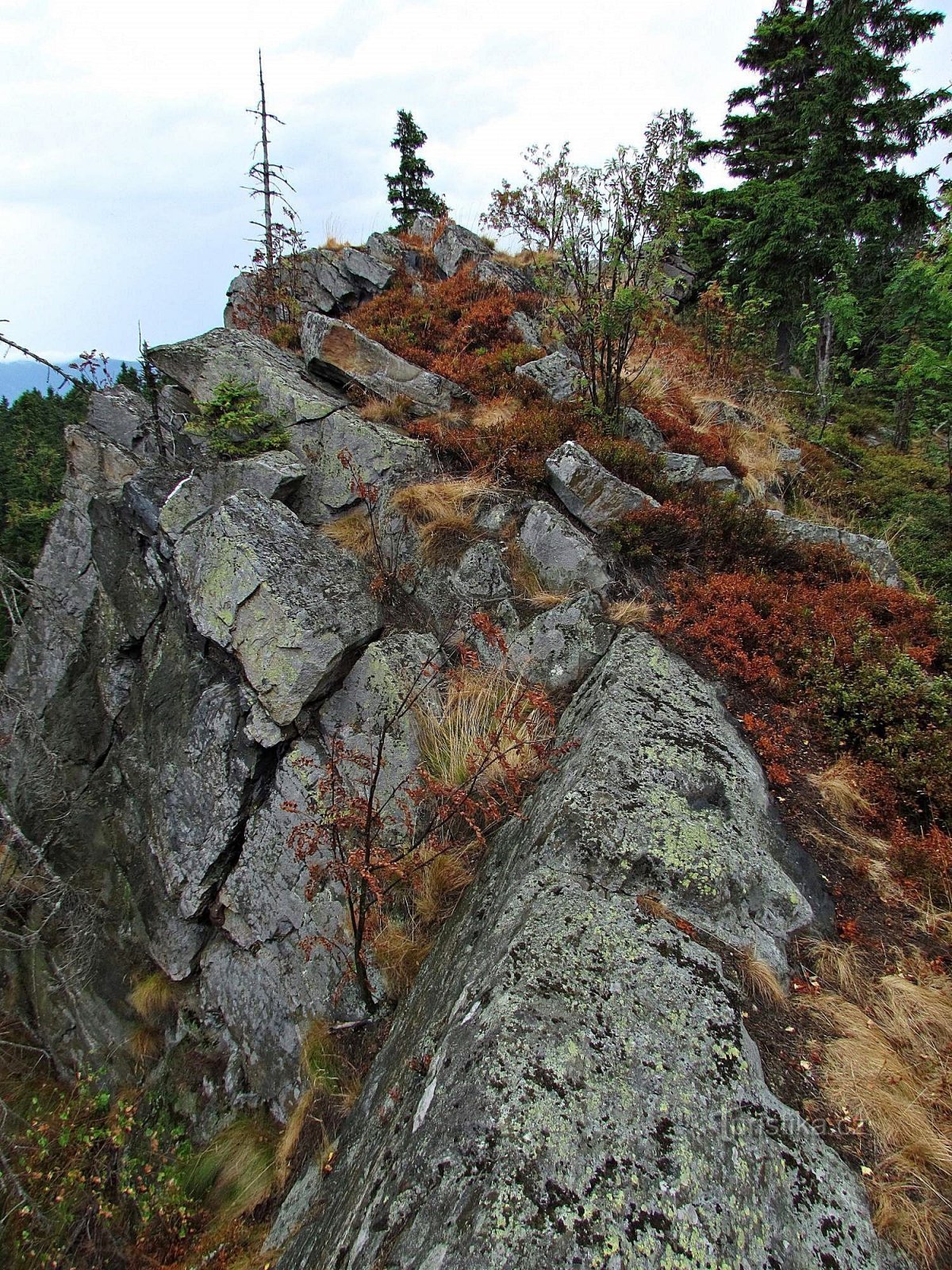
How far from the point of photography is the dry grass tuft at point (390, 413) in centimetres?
821

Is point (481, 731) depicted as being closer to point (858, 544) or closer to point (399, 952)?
point (399, 952)

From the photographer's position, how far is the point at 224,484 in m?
7.28

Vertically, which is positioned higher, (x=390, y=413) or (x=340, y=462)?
(x=390, y=413)

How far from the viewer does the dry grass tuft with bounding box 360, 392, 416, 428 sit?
26.9 ft

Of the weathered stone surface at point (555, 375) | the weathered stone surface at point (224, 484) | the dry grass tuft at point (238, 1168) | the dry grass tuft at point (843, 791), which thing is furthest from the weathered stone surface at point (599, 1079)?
the weathered stone surface at point (555, 375)

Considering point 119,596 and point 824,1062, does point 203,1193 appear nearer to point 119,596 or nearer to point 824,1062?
point 824,1062

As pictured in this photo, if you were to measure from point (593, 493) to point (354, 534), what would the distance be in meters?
2.94

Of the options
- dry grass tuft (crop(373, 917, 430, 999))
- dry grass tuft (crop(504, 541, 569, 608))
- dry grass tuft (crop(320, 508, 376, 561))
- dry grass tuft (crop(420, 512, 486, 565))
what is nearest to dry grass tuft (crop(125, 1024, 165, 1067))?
dry grass tuft (crop(373, 917, 430, 999))

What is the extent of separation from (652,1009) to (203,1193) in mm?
4707

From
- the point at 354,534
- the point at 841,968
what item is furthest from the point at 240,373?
the point at 841,968

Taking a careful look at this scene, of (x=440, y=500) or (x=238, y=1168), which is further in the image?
(x=440, y=500)

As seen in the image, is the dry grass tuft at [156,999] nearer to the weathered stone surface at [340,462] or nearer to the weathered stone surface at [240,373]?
the weathered stone surface at [340,462]

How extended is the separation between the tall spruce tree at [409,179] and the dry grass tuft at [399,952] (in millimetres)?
30088

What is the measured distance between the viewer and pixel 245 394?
7906mm
